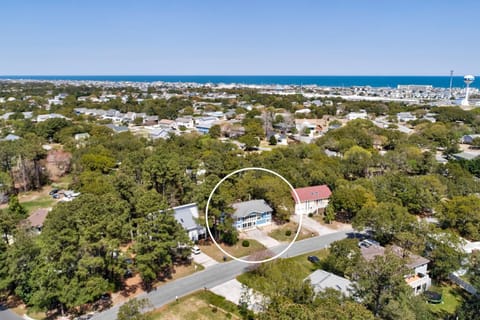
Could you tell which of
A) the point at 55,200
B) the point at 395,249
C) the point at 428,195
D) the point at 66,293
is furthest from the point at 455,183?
the point at 55,200

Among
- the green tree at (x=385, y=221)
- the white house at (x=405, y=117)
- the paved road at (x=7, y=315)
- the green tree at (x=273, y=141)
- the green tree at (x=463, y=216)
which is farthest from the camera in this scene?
the white house at (x=405, y=117)

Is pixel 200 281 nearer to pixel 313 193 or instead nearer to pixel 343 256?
pixel 343 256

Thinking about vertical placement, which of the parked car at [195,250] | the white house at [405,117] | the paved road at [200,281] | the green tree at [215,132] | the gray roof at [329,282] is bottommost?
the paved road at [200,281]

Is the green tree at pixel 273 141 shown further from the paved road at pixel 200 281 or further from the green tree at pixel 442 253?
the green tree at pixel 442 253

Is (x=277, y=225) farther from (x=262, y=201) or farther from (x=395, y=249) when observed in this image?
Result: (x=395, y=249)

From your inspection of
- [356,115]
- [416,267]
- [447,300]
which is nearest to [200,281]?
[416,267]

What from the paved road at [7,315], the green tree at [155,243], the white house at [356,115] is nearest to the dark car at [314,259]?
the green tree at [155,243]

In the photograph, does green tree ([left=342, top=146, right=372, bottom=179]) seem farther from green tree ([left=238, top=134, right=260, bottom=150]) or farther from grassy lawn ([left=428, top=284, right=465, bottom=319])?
grassy lawn ([left=428, top=284, right=465, bottom=319])

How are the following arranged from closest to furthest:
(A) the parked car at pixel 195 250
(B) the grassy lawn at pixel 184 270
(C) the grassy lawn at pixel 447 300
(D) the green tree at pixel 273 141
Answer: (C) the grassy lawn at pixel 447 300 → (B) the grassy lawn at pixel 184 270 → (A) the parked car at pixel 195 250 → (D) the green tree at pixel 273 141
